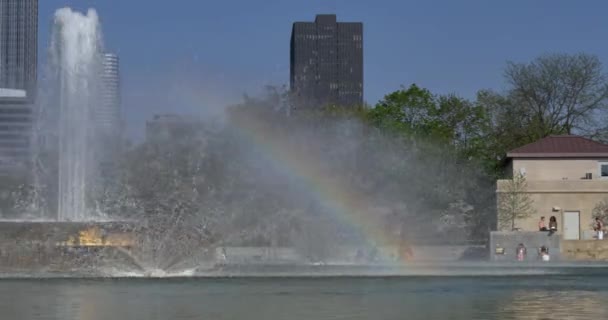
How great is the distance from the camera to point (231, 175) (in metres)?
47.5

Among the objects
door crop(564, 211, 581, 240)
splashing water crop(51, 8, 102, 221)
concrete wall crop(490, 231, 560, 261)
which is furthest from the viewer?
door crop(564, 211, 581, 240)

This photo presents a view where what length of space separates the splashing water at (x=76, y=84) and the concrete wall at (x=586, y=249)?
62.4ft

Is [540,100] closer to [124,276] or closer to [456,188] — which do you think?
[456,188]

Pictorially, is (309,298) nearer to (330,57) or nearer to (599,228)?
(599,228)

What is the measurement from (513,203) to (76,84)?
2456 centimetres

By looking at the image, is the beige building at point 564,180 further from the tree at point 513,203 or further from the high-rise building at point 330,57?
the high-rise building at point 330,57

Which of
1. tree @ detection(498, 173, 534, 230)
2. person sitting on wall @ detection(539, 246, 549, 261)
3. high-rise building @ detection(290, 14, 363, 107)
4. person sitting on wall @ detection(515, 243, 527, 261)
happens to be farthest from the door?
high-rise building @ detection(290, 14, 363, 107)

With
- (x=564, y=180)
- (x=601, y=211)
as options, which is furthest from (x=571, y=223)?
(x=564, y=180)

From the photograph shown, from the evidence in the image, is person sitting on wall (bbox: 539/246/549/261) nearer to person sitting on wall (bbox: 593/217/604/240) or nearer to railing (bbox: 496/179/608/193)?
person sitting on wall (bbox: 593/217/604/240)

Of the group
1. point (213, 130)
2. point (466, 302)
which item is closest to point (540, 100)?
point (213, 130)

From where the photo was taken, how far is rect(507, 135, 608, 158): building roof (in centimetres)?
5750

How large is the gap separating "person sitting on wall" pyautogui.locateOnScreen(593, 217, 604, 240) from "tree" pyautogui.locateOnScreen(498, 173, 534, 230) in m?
3.37

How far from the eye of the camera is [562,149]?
5809 centimetres

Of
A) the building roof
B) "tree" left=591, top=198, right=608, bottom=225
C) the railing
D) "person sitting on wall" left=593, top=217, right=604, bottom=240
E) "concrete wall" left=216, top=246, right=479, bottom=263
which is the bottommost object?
"concrete wall" left=216, top=246, right=479, bottom=263
